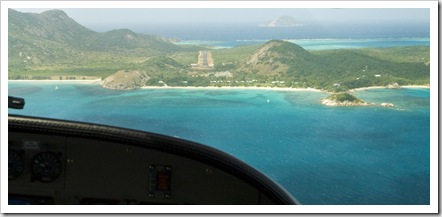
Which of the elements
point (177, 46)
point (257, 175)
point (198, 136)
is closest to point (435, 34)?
point (257, 175)

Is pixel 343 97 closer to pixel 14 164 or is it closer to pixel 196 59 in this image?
pixel 196 59

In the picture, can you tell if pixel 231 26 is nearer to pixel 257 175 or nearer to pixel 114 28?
pixel 114 28

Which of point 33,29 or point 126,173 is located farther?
point 33,29

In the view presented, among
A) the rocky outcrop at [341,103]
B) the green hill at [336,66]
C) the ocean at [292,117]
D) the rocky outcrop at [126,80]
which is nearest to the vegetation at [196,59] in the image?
the green hill at [336,66]

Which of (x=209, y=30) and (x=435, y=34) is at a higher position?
(x=209, y=30)

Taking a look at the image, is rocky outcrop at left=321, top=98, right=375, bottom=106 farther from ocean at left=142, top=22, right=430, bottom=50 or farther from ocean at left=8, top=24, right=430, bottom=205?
ocean at left=142, top=22, right=430, bottom=50

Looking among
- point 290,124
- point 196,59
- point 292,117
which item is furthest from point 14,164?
point 196,59

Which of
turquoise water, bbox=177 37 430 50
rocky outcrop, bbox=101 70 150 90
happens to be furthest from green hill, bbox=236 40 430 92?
rocky outcrop, bbox=101 70 150 90
